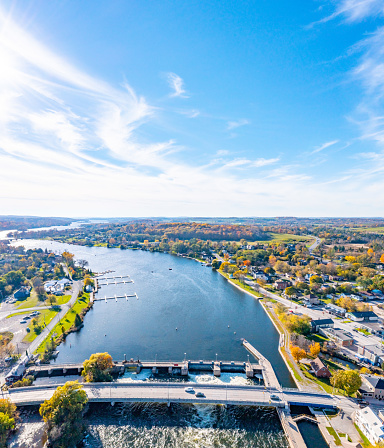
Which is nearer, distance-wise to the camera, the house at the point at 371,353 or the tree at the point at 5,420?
the tree at the point at 5,420

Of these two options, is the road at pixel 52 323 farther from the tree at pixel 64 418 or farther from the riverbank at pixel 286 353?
the riverbank at pixel 286 353

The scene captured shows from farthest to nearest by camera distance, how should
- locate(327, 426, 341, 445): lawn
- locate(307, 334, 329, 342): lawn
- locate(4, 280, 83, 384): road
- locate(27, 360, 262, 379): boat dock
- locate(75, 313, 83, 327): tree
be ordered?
locate(75, 313, 83, 327): tree
locate(307, 334, 329, 342): lawn
locate(4, 280, 83, 384): road
locate(27, 360, 262, 379): boat dock
locate(327, 426, 341, 445): lawn

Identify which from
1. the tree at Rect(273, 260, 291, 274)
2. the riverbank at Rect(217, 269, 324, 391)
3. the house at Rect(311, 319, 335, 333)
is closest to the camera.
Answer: the riverbank at Rect(217, 269, 324, 391)

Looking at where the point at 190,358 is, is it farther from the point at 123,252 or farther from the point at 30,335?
the point at 123,252

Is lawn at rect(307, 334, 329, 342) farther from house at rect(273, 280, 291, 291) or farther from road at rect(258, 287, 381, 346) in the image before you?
house at rect(273, 280, 291, 291)

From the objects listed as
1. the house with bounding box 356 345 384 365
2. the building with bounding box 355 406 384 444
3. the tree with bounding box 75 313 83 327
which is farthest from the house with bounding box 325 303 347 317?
the tree with bounding box 75 313 83 327

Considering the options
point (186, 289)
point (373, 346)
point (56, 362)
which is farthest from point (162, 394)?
point (186, 289)

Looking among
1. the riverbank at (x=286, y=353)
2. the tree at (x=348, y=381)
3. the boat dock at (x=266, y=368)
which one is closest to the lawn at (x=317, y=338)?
the riverbank at (x=286, y=353)
